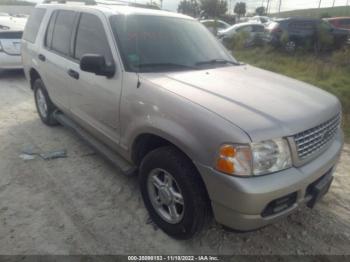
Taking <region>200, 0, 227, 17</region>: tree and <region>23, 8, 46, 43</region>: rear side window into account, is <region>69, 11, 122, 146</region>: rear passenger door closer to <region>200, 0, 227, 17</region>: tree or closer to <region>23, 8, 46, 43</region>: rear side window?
<region>23, 8, 46, 43</region>: rear side window

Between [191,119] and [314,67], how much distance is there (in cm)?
862

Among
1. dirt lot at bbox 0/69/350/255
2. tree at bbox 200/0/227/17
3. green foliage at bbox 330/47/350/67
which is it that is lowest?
dirt lot at bbox 0/69/350/255

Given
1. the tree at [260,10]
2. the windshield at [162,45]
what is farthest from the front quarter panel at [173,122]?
the tree at [260,10]

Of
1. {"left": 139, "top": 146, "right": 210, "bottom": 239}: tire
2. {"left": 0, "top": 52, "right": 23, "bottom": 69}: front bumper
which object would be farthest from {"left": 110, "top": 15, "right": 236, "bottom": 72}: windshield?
{"left": 0, "top": 52, "right": 23, "bottom": 69}: front bumper

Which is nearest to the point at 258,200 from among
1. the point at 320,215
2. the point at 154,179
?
the point at 154,179

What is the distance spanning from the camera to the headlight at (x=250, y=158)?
2068 mm

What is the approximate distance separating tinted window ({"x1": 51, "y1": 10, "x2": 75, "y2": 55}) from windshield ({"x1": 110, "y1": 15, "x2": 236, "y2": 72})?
1027mm

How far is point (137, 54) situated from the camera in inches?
120

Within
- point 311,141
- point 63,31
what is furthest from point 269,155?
point 63,31

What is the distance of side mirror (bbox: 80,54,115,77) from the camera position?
284 centimetres

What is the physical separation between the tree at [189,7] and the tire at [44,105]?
3515 cm

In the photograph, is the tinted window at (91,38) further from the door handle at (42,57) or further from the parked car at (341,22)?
the parked car at (341,22)

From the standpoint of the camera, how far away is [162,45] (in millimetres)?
3246

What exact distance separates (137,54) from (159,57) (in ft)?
0.74
